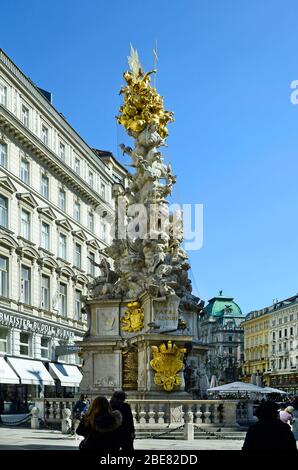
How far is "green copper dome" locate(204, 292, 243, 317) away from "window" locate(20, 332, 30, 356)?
393 feet

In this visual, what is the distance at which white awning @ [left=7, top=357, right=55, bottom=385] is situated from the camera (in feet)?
138

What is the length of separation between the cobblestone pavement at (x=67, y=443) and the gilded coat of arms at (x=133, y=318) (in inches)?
204

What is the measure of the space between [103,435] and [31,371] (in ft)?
118

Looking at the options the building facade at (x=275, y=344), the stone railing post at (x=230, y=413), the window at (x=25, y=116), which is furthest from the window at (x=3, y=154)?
the building facade at (x=275, y=344)

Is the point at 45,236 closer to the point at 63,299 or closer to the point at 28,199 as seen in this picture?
the point at 28,199

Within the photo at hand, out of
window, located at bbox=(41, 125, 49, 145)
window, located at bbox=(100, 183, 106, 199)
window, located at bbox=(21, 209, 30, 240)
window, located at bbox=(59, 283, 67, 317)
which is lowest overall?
window, located at bbox=(59, 283, 67, 317)

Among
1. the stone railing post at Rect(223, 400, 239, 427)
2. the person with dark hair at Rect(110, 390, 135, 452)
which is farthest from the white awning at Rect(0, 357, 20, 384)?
the person with dark hair at Rect(110, 390, 135, 452)

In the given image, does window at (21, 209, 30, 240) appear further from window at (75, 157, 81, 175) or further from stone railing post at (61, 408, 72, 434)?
stone railing post at (61, 408, 72, 434)

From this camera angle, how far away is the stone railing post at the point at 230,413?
23.6 m

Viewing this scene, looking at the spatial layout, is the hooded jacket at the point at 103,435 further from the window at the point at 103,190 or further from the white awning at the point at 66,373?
the window at the point at 103,190

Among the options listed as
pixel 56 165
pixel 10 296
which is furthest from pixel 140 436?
pixel 56 165

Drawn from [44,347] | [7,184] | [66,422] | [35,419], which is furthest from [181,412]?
[44,347]

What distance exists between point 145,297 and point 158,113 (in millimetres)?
8245

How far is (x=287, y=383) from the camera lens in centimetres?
11912
